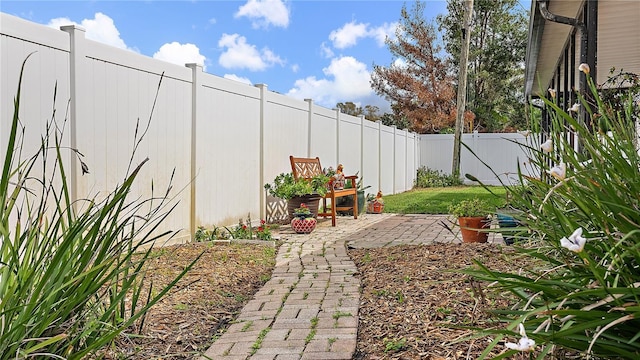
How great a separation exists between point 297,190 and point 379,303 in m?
4.55

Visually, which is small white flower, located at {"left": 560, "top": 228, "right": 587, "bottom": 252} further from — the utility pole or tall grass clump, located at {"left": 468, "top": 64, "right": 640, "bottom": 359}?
the utility pole

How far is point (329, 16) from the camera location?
9.75 m

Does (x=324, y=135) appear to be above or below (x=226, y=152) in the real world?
above

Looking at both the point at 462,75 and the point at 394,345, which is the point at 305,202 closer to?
the point at 394,345

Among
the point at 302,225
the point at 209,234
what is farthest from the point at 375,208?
the point at 209,234

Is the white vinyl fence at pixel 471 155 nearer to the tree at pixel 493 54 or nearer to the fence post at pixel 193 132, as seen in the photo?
the tree at pixel 493 54

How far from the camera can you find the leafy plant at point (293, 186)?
7.58 metres

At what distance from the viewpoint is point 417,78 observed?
23.8m

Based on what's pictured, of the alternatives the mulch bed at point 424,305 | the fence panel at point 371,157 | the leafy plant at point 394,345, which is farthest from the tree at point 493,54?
the leafy plant at point 394,345

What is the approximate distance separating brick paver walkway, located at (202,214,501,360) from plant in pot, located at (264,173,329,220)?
164 centimetres

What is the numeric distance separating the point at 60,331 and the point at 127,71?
3.67m

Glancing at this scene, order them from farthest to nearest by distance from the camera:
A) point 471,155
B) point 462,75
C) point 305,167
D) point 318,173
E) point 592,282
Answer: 1. point 471,155
2. point 462,75
3. point 318,173
4. point 305,167
5. point 592,282

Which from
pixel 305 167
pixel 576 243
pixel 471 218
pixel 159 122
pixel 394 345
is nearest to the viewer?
pixel 576 243

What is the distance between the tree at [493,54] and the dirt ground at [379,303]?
20.9m
